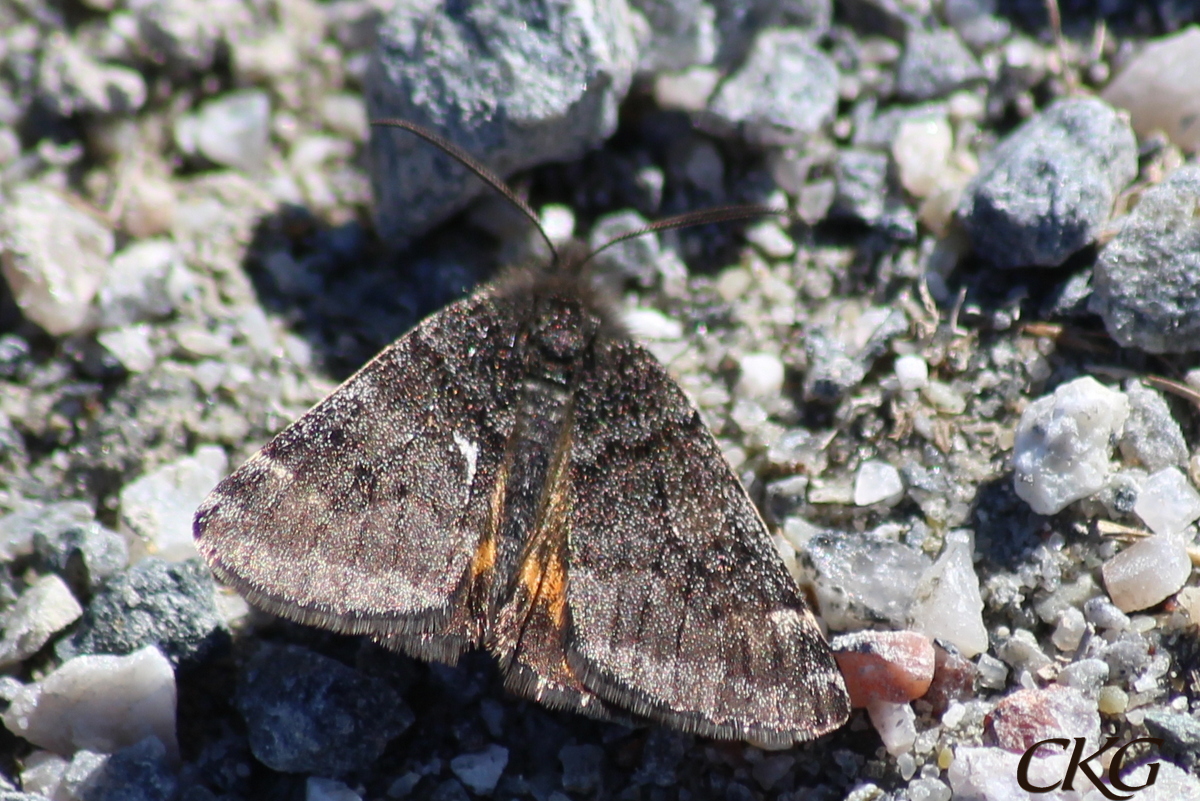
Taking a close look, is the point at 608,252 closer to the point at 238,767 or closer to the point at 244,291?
the point at 244,291

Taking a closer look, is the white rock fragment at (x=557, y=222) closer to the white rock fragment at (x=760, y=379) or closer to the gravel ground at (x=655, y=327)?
the gravel ground at (x=655, y=327)

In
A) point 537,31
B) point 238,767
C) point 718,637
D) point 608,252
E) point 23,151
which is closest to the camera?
point 718,637

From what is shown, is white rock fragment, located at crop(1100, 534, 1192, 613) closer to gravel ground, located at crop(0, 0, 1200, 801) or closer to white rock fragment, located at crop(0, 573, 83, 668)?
gravel ground, located at crop(0, 0, 1200, 801)

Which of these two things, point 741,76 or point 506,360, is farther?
point 741,76

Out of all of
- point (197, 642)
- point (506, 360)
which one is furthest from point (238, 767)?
point (506, 360)

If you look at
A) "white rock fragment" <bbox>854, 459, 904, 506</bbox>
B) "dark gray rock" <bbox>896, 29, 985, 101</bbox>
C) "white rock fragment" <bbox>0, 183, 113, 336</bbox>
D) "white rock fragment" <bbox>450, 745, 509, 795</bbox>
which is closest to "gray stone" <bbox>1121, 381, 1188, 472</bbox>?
"white rock fragment" <bbox>854, 459, 904, 506</bbox>

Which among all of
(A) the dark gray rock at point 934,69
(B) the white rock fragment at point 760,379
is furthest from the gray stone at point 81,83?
(A) the dark gray rock at point 934,69
